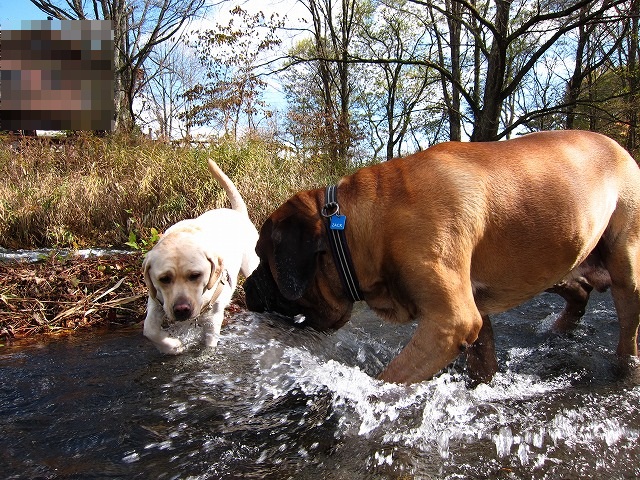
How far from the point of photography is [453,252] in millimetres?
2363

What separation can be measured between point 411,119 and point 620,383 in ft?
87.6

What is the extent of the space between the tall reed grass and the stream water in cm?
398

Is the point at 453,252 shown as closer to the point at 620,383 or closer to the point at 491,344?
the point at 491,344

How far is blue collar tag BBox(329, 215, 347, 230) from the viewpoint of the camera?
251 centimetres

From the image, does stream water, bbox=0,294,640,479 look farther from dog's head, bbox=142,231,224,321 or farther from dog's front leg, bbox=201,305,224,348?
dog's head, bbox=142,231,224,321

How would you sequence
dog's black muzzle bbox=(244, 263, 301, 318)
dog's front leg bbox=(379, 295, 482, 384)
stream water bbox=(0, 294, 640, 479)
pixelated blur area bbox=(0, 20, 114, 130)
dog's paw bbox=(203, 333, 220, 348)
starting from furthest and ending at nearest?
pixelated blur area bbox=(0, 20, 114, 130)
dog's paw bbox=(203, 333, 220, 348)
dog's black muzzle bbox=(244, 263, 301, 318)
dog's front leg bbox=(379, 295, 482, 384)
stream water bbox=(0, 294, 640, 479)

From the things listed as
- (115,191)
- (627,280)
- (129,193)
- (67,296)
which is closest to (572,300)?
(627,280)

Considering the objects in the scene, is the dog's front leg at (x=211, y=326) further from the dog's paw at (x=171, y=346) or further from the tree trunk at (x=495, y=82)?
the tree trunk at (x=495, y=82)

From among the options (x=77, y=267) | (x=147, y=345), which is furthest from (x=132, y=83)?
(x=147, y=345)

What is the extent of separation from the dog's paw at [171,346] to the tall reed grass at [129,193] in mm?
3934

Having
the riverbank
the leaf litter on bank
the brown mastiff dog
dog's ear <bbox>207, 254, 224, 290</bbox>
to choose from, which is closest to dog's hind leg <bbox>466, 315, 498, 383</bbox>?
the brown mastiff dog

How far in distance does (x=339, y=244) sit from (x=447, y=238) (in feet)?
1.78

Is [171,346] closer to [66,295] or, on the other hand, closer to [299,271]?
[299,271]

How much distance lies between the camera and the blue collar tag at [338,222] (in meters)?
2.51
